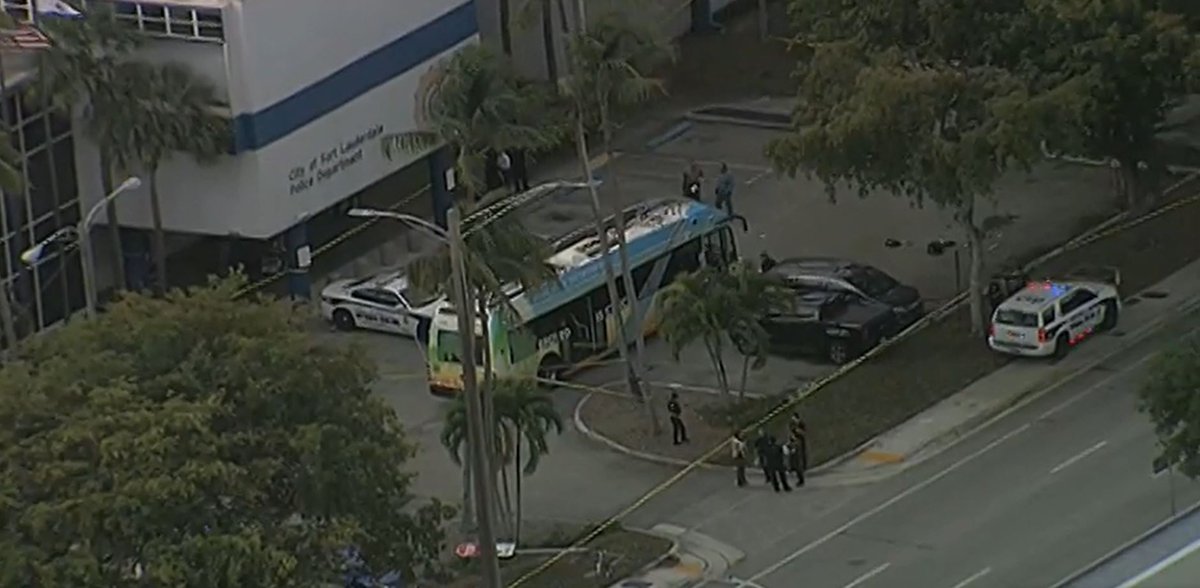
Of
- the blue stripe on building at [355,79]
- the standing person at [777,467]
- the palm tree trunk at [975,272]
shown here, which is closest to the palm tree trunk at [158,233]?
the blue stripe on building at [355,79]

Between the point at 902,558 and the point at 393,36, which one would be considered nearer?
the point at 902,558

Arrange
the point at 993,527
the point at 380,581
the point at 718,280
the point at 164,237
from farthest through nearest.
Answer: the point at 164,237 → the point at 718,280 → the point at 993,527 → the point at 380,581

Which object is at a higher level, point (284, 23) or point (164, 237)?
point (284, 23)

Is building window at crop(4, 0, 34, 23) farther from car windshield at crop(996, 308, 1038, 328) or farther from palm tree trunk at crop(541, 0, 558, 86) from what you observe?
car windshield at crop(996, 308, 1038, 328)

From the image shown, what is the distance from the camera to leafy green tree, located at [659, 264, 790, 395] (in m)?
55.2

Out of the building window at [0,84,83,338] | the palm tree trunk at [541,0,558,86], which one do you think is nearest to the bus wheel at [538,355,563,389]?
the building window at [0,84,83,338]

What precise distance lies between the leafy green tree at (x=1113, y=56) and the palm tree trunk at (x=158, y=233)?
60.1 ft

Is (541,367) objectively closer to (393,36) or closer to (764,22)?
(393,36)

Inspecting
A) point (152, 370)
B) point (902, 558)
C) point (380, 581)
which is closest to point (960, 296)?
point (902, 558)

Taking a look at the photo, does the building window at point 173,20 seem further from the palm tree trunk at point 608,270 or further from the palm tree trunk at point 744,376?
the palm tree trunk at point 744,376

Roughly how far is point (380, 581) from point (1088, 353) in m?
17.4

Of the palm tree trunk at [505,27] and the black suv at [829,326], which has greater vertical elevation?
the palm tree trunk at [505,27]

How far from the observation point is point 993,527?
168 ft

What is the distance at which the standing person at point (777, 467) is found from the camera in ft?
176
